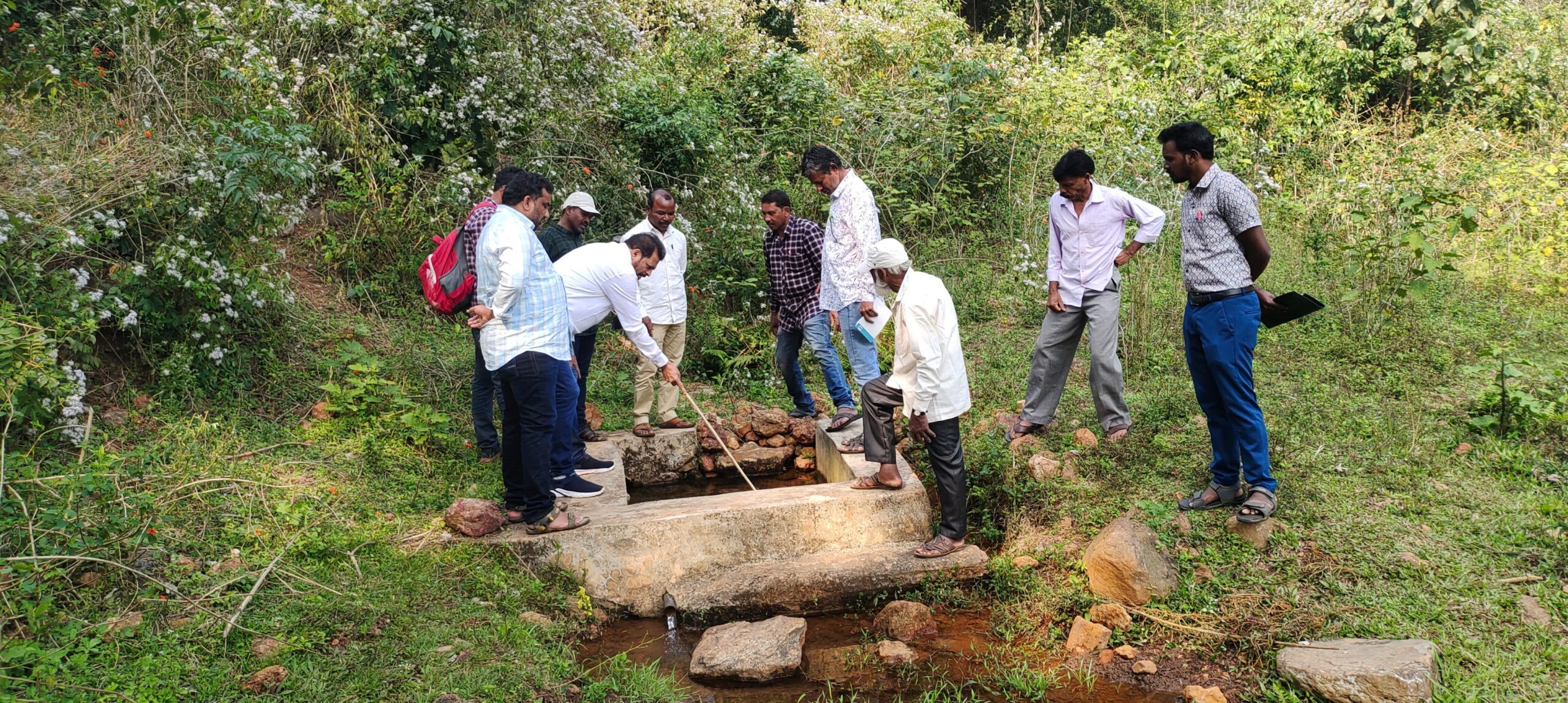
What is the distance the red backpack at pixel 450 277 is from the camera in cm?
544

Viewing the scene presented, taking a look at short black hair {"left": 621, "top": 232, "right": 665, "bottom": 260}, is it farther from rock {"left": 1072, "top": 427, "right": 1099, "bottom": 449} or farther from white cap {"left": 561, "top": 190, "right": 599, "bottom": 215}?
rock {"left": 1072, "top": 427, "right": 1099, "bottom": 449}

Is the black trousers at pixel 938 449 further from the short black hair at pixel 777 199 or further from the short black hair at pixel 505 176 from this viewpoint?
the short black hair at pixel 505 176

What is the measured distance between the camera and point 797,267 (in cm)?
643

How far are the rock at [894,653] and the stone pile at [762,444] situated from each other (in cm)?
262

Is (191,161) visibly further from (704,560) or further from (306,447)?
(704,560)

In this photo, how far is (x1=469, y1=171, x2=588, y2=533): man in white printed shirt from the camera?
4484 millimetres

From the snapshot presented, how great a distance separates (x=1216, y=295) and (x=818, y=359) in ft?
9.45

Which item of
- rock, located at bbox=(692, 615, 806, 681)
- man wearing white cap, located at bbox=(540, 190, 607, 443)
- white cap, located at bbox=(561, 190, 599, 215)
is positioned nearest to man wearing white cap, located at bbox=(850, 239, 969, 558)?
rock, located at bbox=(692, 615, 806, 681)

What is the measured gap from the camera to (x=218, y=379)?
609 cm

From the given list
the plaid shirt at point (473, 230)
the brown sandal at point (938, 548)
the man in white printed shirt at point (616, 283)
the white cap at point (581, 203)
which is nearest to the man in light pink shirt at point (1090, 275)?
the brown sandal at point (938, 548)

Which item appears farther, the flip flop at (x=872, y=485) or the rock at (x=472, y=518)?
the flip flop at (x=872, y=485)

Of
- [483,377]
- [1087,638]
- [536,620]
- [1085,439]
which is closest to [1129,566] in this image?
[1087,638]

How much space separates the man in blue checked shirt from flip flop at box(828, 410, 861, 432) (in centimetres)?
207

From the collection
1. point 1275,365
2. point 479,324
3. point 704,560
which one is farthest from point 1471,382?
point 479,324
